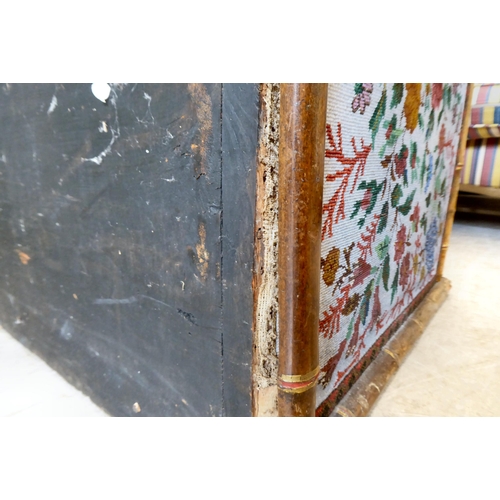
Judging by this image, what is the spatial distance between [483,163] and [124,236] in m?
1.84

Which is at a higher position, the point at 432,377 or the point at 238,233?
the point at 238,233

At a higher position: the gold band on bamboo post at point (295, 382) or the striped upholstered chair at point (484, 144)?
the striped upholstered chair at point (484, 144)

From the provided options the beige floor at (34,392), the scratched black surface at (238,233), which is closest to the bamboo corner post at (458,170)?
the scratched black surface at (238,233)

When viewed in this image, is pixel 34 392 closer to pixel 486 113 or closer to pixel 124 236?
pixel 124 236

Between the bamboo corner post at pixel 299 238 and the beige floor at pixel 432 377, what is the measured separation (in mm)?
335

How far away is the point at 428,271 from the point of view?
1.12 meters

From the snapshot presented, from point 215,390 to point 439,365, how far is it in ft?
1.88

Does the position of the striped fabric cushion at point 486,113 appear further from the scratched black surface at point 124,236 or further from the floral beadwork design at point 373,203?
the scratched black surface at point 124,236

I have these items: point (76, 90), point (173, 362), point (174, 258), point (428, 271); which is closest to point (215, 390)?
point (173, 362)

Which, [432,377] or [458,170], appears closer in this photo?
[432,377]

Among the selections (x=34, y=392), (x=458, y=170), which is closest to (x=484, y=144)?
(x=458, y=170)

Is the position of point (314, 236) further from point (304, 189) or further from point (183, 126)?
point (183, 126)

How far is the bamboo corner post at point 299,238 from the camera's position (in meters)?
0.39

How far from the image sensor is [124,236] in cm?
60
